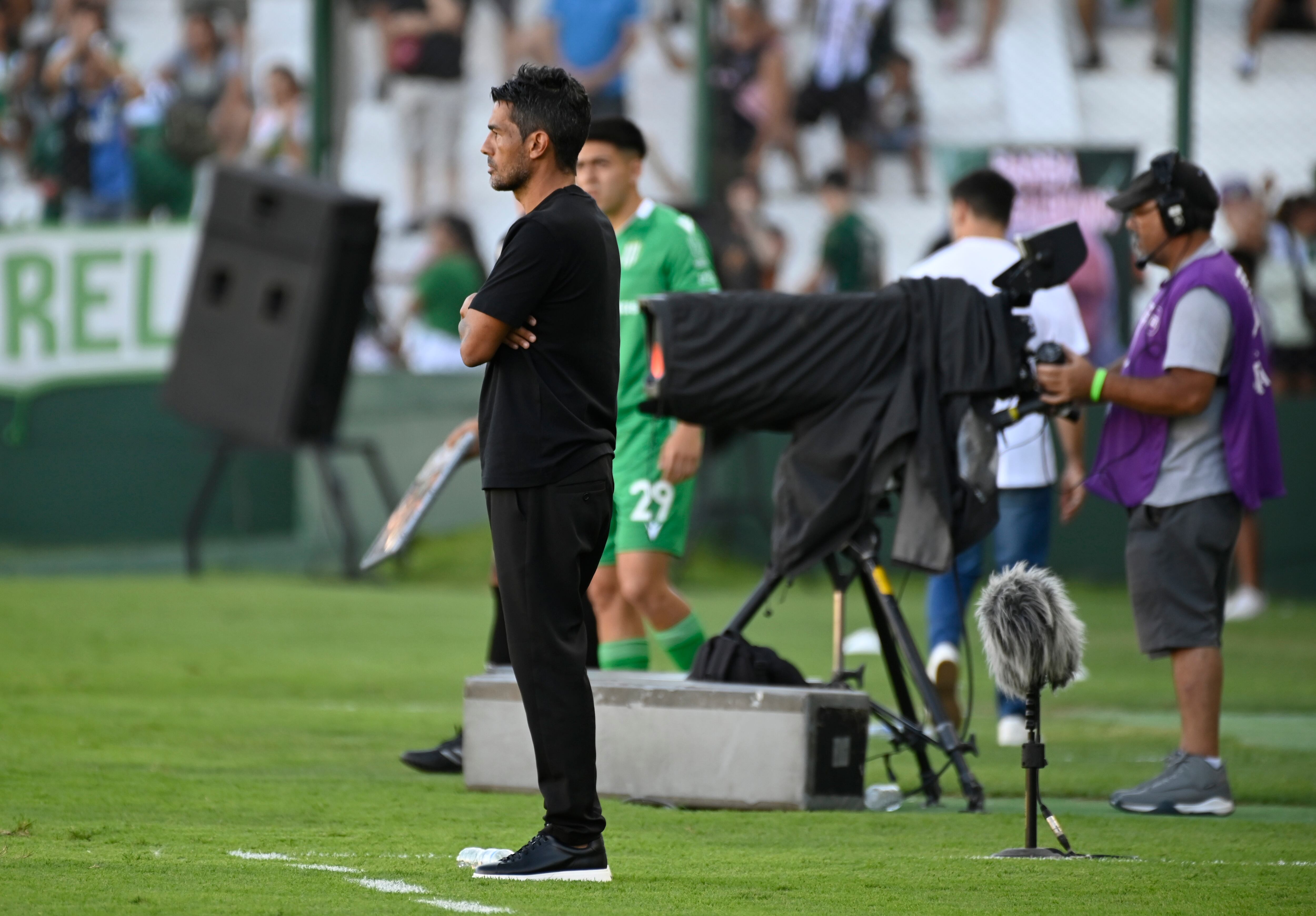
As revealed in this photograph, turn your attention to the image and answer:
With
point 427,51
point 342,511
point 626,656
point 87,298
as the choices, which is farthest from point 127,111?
point 626,656

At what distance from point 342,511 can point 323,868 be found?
9718 mm

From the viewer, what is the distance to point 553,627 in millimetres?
4648

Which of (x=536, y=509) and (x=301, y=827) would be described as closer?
(x=536, y=509)

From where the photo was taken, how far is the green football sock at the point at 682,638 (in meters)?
7.23

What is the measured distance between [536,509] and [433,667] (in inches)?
221

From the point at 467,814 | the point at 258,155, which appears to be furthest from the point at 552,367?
the point at 258,155

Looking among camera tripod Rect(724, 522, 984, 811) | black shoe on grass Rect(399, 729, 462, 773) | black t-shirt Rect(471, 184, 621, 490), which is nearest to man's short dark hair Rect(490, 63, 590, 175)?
black t-shirt Rect(471, 184, 621, 490)

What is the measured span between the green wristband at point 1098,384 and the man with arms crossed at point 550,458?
2124mm

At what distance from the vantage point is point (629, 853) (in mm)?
5270

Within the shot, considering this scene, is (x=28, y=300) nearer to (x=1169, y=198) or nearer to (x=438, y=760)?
(x=438, y=760)

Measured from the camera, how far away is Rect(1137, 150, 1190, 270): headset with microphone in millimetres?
6531

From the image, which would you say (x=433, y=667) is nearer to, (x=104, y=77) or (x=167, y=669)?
(x=167, y=669)

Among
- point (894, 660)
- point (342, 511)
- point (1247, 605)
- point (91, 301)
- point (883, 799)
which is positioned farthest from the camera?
point (91, 301)

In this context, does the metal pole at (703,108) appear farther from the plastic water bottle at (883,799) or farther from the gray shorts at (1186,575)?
the plastic water bottle at (883,799)
